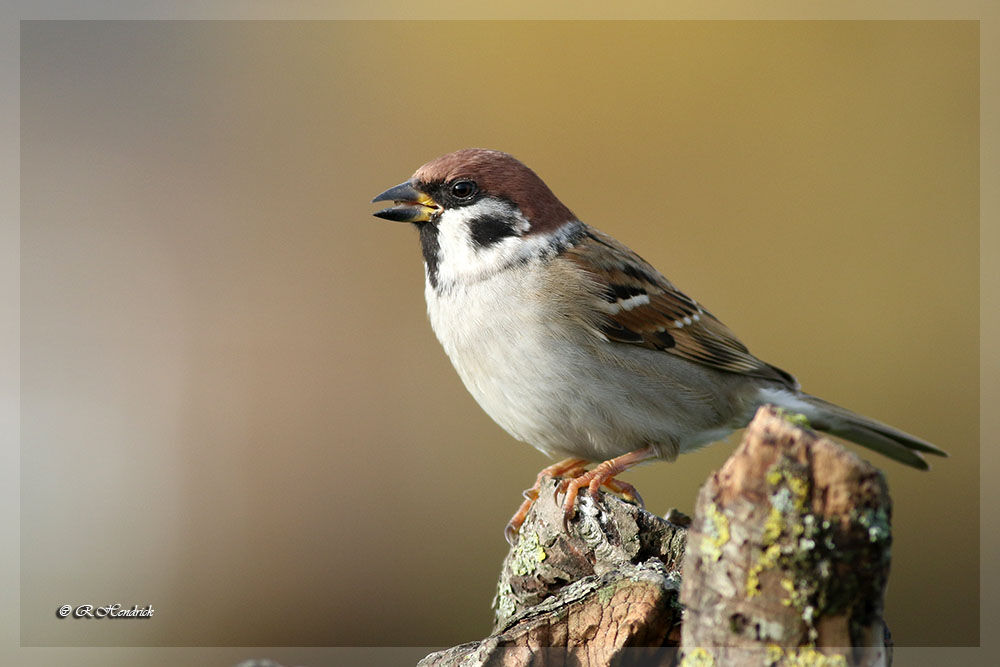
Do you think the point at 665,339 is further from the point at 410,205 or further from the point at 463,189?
the point at 410,205

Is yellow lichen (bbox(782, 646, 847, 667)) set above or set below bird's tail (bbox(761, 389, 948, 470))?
above

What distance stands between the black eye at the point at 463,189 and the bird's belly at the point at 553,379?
303 millimetres

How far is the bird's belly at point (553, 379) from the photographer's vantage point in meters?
2.88

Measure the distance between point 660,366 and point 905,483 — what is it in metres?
2.48

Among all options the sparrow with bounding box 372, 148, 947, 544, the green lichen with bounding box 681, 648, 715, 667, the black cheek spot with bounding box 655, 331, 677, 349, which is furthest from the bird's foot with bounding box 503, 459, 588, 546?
the green lichen with bounding box 681, 648, 715, 667

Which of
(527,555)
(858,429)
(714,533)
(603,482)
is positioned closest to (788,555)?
(714,533)

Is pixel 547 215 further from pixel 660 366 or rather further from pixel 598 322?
pixel 660 366

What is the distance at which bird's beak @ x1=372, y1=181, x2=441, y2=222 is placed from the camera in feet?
9.84

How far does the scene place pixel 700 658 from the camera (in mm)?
1439

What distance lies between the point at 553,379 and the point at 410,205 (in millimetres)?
753

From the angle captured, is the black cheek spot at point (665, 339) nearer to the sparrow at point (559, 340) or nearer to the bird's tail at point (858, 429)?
the sparrow at point (559, 340)

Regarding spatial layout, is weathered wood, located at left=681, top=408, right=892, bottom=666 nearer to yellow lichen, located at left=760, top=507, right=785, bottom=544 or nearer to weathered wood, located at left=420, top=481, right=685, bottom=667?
yellow lichen, located at left=760, top=507, right=785, bottom=544

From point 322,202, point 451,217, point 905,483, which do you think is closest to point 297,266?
point 322,202

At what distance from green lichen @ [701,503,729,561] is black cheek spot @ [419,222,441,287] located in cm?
187
